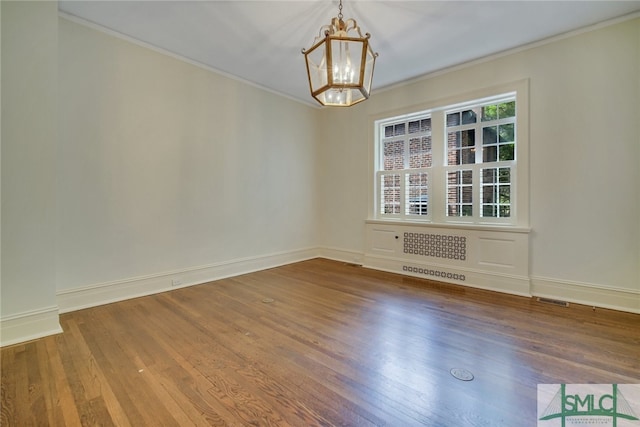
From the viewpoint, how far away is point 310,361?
80.6 inches

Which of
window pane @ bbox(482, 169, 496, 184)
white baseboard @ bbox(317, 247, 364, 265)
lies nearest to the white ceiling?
window pane @ bbox(482, 169, 496, 184)

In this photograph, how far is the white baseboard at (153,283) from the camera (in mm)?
2992

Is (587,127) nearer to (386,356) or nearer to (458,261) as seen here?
(458,261)

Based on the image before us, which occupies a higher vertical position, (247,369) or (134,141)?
(134,141)

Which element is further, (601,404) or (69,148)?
(69,148)

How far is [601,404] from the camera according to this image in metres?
1.61

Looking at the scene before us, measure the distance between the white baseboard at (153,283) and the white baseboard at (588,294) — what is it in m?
3.84

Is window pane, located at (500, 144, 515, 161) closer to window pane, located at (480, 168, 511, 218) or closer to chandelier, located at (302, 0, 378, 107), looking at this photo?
window pane, located at (480, 168, 511, 218)

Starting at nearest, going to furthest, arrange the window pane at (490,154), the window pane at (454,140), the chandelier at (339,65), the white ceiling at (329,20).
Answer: the chandelier at (339,65) → the white ceiling at (329,20) → the window pane at (490,154) → the window pane at (454,140)

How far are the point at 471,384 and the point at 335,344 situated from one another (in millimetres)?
987

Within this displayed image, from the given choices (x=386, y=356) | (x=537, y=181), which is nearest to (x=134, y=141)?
(x=386, y=356)

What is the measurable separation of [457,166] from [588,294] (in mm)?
2130

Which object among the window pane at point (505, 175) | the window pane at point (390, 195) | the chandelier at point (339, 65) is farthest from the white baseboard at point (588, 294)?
the chandelier at point (339, 65)

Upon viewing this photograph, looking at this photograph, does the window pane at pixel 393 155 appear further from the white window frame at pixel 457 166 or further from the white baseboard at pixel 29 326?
the white baseboard at pixel 29 326
